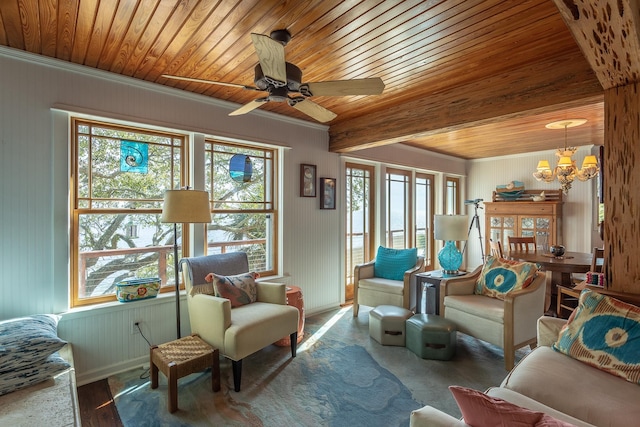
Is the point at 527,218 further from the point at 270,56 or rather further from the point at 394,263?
the point at 270,56

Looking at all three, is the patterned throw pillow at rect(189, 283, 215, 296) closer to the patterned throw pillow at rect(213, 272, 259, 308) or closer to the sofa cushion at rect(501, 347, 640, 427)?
the patterned throw pillow at rect(213, 272, 259, 308)

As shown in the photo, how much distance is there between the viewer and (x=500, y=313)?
278 cm

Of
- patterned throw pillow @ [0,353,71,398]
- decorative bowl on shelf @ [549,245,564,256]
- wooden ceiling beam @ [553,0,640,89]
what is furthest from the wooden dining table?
patterned throw pillow @ [0,353,71,398]

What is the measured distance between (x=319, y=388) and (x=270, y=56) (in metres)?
2.29

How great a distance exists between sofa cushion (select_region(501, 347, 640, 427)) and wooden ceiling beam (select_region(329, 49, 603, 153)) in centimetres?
180

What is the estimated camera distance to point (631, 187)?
2.05 metres

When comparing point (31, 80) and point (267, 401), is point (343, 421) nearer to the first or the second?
point (267, 401)

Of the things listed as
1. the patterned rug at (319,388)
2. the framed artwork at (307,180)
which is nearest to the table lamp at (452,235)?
the patterned rug at (319,388)

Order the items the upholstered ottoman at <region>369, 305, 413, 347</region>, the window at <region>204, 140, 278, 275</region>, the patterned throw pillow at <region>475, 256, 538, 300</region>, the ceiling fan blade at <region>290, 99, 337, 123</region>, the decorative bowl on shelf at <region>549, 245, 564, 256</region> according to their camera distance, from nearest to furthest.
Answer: the ceiling fan blade at <region>290, 99, 337, 123</region> < the patterned throw pillow at <region>475, 256, 538, 300</region> < the upholstered ottoman at <region>369, 305, 413, 347</region> < the window at <region>204, 140, 278, 275</region> < the decorative bowl on shelf at <region>549, 245, 564, 256</region>

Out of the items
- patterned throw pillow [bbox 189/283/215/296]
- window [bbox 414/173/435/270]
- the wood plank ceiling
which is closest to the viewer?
the wood plank ceiling

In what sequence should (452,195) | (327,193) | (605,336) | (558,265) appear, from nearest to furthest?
(605,336) < (558,265) < (327,193) < (452,195)

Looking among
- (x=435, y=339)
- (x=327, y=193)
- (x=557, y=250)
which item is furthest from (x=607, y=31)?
(x=557, y=250)

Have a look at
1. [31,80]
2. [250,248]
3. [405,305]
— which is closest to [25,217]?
[31,80]

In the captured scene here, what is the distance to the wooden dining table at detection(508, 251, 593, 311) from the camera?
3.64m
